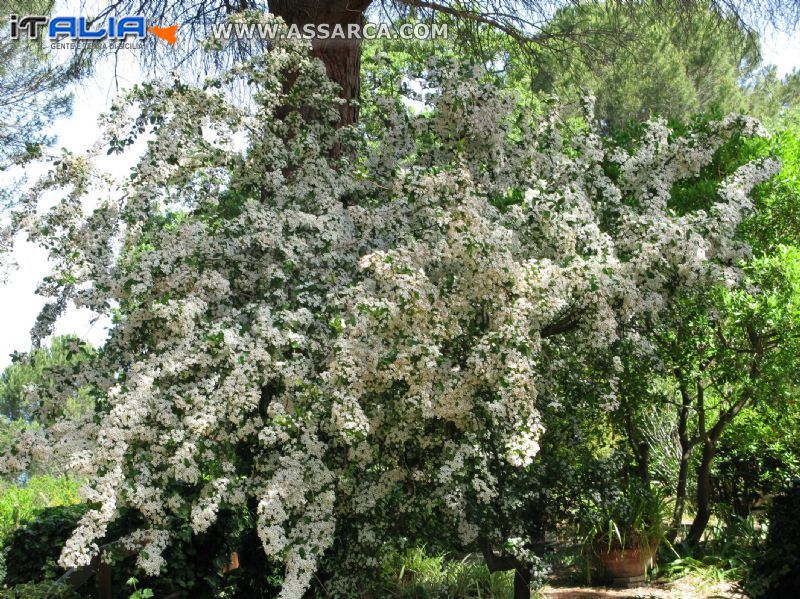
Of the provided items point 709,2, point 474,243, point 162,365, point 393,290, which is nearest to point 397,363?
point 393,290

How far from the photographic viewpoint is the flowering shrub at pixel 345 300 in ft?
14.7

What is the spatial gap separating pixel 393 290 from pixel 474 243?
51 centimetres

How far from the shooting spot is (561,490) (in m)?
6.21

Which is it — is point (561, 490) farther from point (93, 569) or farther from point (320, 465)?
point (93, 569)

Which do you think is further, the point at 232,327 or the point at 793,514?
the point at 793,514

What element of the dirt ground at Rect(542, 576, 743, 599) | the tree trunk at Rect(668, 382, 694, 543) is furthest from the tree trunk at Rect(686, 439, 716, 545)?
the dirt ground at Rect(542, 576, 743, 599)

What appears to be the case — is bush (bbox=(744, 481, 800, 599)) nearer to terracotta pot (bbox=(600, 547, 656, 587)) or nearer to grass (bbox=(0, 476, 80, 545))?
terracotta pot (bbox=(600, 547, 656, 587))

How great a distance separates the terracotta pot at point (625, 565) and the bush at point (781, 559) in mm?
2150

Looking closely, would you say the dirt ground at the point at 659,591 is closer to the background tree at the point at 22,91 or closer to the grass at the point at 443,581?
the grass at the point at 443,581

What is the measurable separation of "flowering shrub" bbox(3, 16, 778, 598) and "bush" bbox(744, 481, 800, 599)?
1.30m

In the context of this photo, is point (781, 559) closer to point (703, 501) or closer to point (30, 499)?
point (703, 501)

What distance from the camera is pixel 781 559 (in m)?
5.49

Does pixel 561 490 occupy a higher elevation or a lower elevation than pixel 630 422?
lower

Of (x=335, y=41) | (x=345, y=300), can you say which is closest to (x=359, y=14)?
(x=335, y=41)
